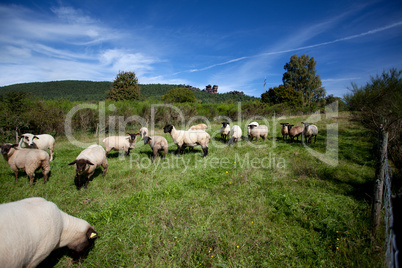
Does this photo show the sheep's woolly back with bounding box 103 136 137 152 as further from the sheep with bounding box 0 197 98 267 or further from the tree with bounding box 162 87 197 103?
the tree with bounding box 162 87 197 103

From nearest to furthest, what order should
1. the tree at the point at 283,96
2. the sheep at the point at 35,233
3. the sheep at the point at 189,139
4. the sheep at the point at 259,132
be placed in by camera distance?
the sheep at the point at 35,233, the sheep at the point at 189,139, the sheep at the point at 259,132, the tree at the point at 283,96

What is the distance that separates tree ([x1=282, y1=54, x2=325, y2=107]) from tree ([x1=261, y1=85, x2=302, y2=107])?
11.6ft

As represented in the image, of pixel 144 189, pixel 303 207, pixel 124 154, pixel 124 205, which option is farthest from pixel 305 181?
pixel 124 154

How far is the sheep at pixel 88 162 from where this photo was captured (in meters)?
5.39

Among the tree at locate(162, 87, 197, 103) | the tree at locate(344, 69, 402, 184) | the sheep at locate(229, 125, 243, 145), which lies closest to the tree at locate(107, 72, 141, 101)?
the tree at locate(162, 87, 197, 103)

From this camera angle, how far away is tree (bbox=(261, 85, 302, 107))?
34.5 m

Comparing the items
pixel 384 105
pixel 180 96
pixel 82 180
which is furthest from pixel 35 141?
pixel 180 96

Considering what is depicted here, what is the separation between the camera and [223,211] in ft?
14.3

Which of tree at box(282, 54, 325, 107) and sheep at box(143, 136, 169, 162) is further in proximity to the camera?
tree at box(282, 54, 325, 107)

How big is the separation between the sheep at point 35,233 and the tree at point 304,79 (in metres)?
43.0

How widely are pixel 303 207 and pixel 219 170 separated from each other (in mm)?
3056

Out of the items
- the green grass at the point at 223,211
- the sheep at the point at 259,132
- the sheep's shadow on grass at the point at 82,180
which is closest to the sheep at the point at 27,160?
the green grass at the point at 223,211

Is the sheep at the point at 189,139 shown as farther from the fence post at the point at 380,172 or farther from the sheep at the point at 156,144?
the fence post at the point at 380,172

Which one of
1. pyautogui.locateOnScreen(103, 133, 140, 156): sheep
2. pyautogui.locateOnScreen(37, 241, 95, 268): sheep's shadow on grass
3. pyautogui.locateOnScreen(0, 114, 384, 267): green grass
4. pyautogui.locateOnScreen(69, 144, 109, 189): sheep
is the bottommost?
pyautogui.locateOnScreen(37, 241, 95, 268): sheep's shadow on grass
